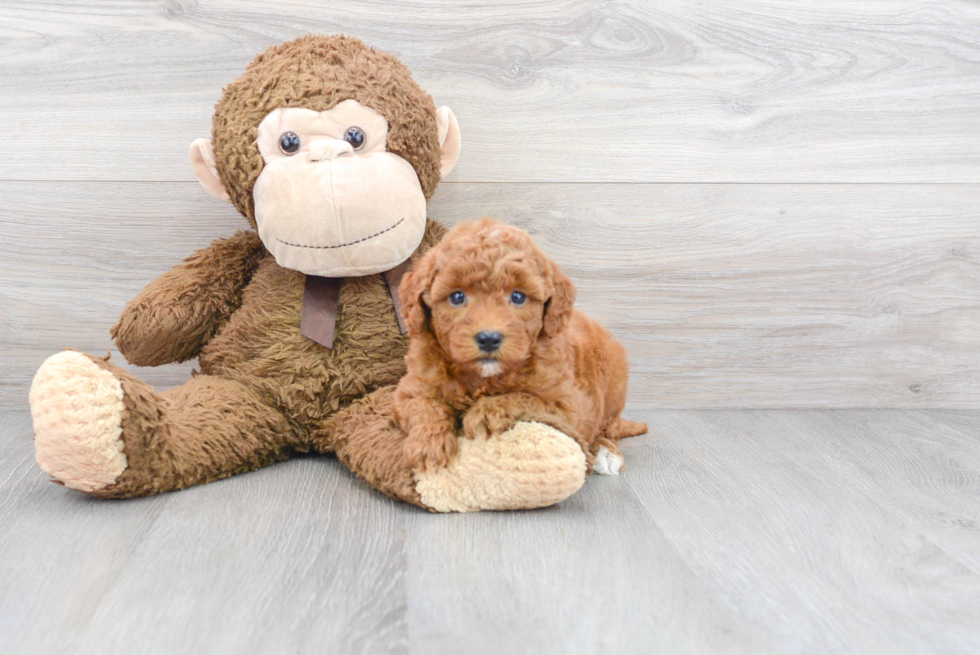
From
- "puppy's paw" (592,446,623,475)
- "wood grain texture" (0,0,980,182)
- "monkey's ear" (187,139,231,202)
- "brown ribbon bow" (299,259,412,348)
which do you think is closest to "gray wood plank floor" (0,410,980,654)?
"puppy's paw" (592,446,623,475)

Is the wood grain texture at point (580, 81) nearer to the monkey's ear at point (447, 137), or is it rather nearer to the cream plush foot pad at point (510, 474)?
the monkey's ear at point (447, 137)

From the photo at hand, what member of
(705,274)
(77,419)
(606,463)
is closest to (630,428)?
(606,463)

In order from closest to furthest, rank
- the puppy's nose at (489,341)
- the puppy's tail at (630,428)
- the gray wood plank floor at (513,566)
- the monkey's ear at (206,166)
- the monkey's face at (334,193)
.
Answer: the gray wood plank floor at (513,566) → the puppy's nose at (489,341) → the monkey's face at (334,193) → the monkey's ear at (206,166) → the puppy's tail at (630,428)

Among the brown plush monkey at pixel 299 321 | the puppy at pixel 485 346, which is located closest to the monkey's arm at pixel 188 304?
the brown plush monkey at pixel 299 321

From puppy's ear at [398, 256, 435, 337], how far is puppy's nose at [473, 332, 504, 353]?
0.10m

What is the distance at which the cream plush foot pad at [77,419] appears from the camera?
2.92ft

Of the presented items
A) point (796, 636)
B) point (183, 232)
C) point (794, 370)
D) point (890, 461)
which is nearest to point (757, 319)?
point (794, 370)

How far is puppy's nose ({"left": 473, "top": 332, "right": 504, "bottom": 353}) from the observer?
87cm

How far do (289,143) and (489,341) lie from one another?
44cm

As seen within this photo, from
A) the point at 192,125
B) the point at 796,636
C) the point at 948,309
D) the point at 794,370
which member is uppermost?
the point at 192,125

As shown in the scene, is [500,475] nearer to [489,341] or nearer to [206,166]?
[489,341]

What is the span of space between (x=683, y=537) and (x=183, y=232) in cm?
98

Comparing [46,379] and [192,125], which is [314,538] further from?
[192,125]

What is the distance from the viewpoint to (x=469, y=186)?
1374 millimetres
